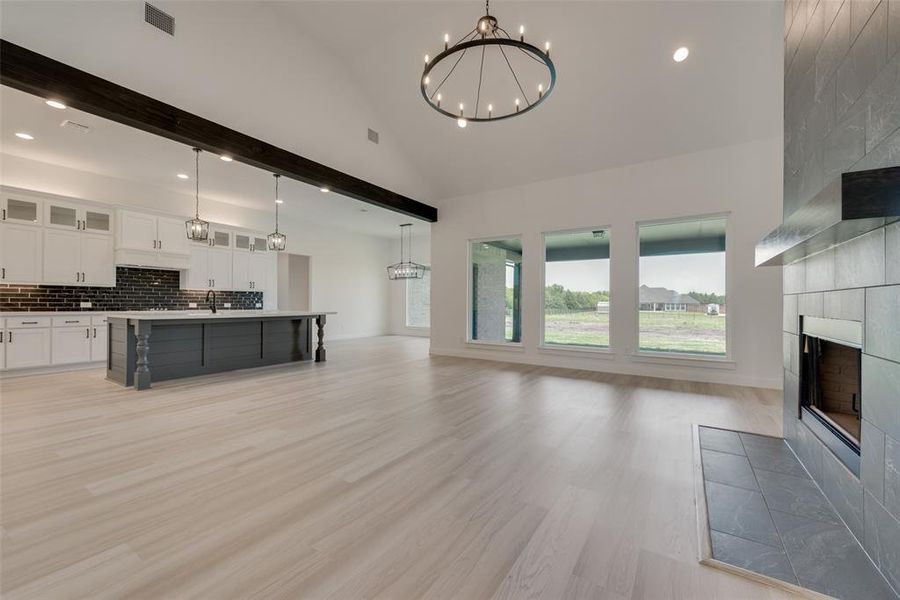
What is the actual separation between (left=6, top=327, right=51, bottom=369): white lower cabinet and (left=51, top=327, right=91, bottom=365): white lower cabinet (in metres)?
0.08

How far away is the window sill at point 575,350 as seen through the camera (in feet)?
18.9

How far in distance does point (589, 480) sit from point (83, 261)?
24.9 ft

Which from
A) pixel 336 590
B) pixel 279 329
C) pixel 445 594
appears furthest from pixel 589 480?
pixel 279 329

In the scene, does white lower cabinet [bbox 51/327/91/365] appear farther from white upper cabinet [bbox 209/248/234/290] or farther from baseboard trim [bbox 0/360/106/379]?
white upper cabinet [bbox 209/248/234/290]

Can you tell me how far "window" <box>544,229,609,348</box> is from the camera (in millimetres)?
5973

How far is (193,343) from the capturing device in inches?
202

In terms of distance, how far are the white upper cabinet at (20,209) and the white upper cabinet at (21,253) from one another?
0.29 ft

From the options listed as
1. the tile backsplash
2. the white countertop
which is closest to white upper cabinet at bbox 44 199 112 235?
the tile backsplash

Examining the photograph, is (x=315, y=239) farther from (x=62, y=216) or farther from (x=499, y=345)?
(x=499, y=345)

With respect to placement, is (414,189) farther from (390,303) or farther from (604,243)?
(390,303)

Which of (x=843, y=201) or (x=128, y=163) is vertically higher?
(x=128, y=163)

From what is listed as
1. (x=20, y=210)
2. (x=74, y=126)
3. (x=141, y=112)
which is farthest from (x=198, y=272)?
(x=141, y=112)

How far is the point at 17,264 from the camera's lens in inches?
201

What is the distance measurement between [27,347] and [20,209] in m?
1.92
